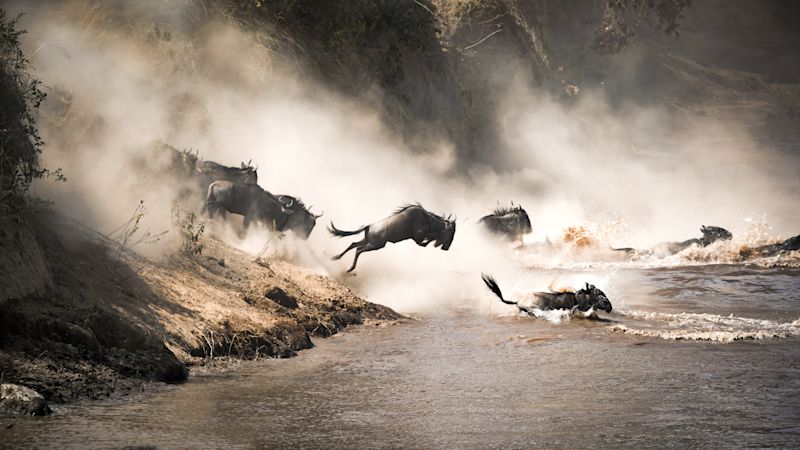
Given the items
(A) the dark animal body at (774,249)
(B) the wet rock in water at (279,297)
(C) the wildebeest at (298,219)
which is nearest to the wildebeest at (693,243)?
(A) the dark animal body at (774,249)

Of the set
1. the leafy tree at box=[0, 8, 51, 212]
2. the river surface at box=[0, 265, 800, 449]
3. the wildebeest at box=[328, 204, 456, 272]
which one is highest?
the wildebeest at box=[328, 204, 456, 272]

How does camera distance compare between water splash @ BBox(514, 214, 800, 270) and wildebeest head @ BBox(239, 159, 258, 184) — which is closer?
wildebeest head @ BBox(239, 159, 258, 184)

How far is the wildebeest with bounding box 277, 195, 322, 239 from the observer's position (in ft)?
59.6

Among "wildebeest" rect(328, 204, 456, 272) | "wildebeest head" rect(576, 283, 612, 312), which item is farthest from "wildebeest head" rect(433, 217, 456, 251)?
"wildebeest head" rect(576, 283, 612, 312)

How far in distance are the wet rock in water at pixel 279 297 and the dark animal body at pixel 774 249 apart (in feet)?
40.7

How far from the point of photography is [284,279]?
563 inches

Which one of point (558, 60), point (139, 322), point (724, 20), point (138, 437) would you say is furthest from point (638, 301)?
point (724, 20)

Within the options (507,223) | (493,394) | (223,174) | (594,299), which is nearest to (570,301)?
(594,299)

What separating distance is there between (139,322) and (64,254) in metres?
1.18

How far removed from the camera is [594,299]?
14.1m

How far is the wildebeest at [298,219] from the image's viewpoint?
18172 millimetres

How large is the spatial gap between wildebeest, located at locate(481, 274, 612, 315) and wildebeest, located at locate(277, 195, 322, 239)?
16.7 ft

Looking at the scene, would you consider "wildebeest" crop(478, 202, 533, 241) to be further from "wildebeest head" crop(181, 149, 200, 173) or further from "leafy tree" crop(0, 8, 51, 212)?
"leafy tree" crop(0, 8, 51, 212)

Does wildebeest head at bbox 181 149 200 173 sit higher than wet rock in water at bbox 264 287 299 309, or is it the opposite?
wildebeest head at bbox 181 149 200 173
